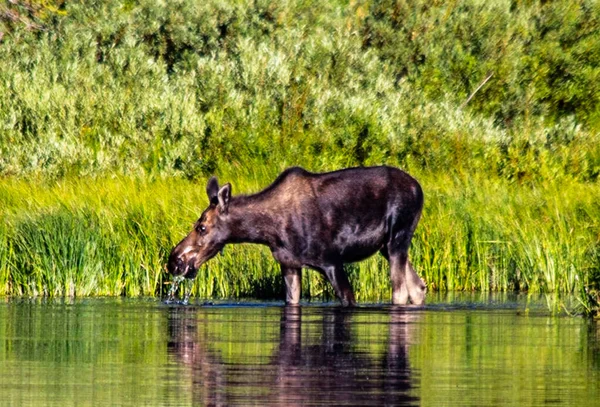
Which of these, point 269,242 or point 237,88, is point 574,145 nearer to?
point 237,88

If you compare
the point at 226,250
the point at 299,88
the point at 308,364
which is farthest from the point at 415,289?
the point at 299,88

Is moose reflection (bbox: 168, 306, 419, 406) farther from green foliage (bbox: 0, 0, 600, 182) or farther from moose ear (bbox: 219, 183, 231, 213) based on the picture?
green foliage (bbox: 0, 0, 600, 182)

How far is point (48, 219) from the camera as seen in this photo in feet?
62.8

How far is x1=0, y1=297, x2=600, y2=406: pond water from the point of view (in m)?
9.59

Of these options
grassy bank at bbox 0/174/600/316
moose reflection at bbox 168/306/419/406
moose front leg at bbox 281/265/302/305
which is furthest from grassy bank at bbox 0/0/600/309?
moose reflection at bbox 168/306/419/406

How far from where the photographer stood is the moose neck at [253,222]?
17.4 meters

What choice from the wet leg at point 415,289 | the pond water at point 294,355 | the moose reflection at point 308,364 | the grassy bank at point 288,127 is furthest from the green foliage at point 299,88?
the moose reflection at point 308,364

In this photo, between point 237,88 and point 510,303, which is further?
point 237,88

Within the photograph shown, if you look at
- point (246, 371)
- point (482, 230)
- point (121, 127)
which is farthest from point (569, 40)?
point (246, 371)

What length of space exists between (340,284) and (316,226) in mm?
795

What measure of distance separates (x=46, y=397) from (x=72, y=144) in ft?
68.0

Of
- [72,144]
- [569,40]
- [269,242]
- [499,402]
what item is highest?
[569,40]

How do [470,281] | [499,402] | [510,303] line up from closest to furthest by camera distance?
[499,402]
[510,303]
[470,281]

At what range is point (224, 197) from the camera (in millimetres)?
17516
